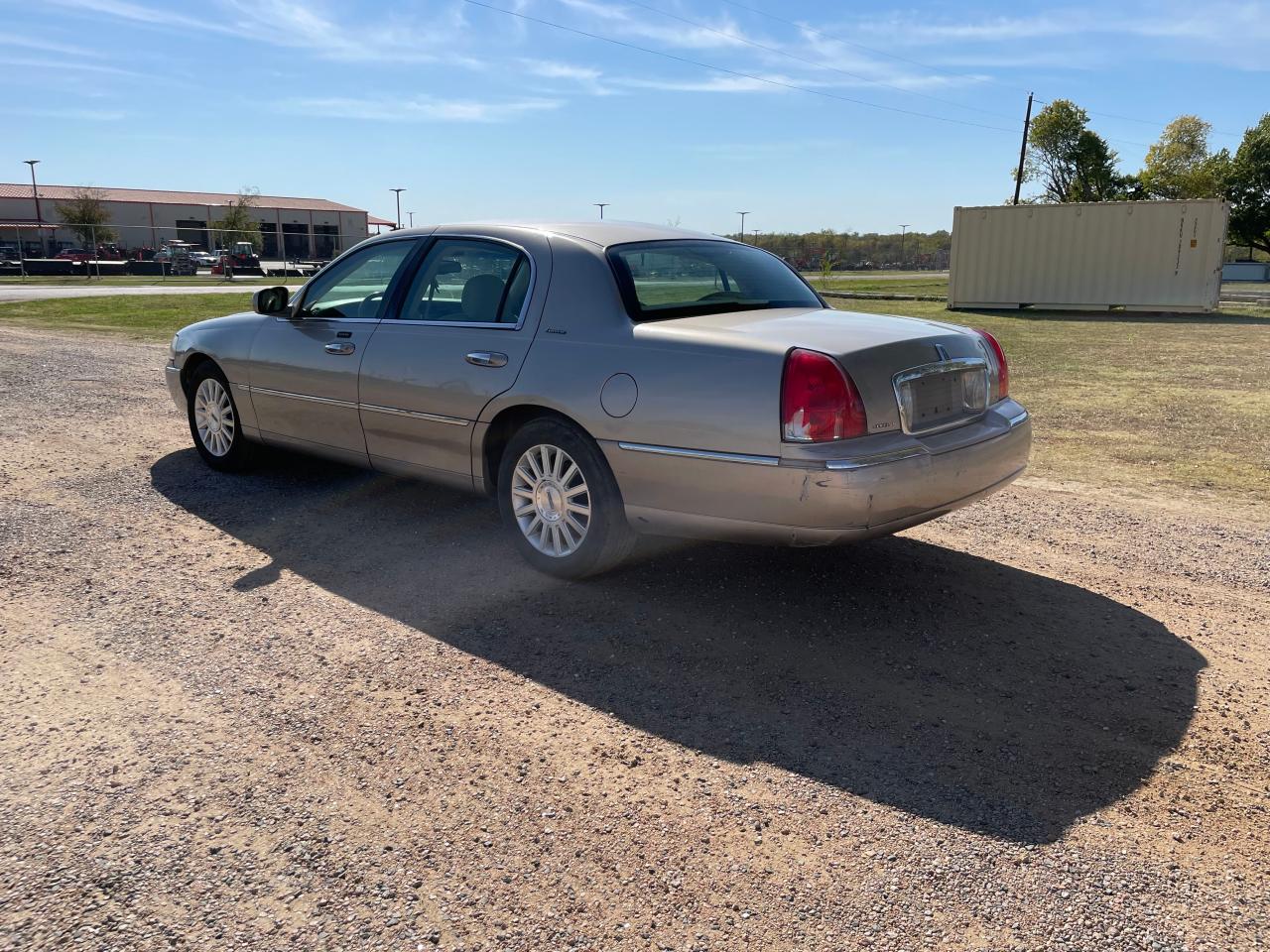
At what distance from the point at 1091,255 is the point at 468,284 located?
24.7 m

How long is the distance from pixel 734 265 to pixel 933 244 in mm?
81001

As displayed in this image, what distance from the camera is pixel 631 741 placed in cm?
320

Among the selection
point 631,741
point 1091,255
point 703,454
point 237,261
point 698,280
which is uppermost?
point 1091,255

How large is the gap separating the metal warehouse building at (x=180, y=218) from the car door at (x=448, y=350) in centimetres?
6364

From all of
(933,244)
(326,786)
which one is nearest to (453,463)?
(326,786)

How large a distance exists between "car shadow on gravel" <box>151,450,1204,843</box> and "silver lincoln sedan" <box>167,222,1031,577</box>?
1.31ft

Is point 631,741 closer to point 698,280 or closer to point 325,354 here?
point 698,280

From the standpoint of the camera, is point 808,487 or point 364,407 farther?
point 364,407

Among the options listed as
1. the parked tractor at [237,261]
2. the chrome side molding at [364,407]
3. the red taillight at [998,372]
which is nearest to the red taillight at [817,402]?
the red taillight at [998,372]

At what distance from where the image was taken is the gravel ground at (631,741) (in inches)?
Answer: 94.2

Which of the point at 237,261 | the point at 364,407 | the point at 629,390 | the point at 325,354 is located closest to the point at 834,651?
the point at 629,390

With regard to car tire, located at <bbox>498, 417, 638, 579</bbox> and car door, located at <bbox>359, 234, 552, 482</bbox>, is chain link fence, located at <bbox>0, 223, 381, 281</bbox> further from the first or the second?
car tire, located at <bbox>498, 417, 638, 579</bbox>

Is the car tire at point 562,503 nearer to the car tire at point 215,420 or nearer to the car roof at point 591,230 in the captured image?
the car roof at point 591,230

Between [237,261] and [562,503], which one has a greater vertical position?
[237,261]
